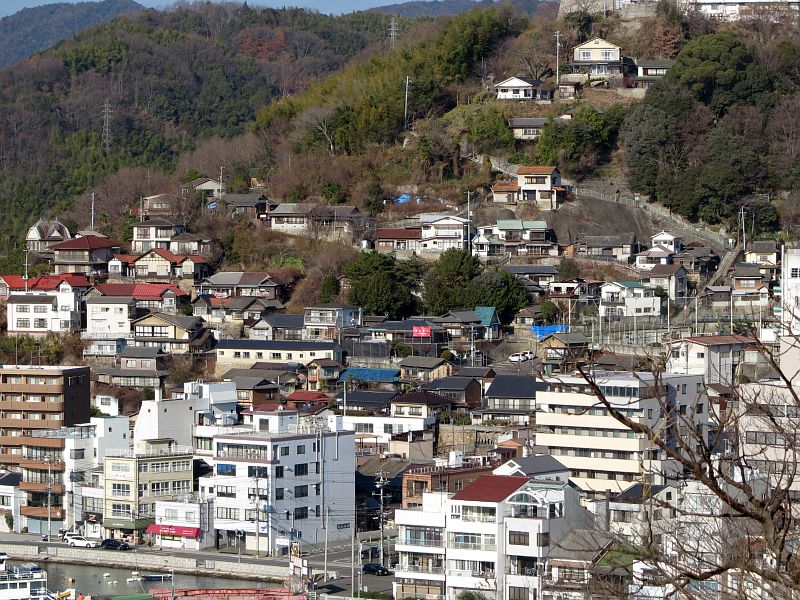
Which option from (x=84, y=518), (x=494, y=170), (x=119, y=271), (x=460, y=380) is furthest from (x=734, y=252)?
(x=84, y=518)

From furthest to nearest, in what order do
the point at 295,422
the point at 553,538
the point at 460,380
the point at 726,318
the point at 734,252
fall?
the point at 734,252 → the point at 726,318 → the point at 460,380 → the point at 295,422 → the point at 553,538

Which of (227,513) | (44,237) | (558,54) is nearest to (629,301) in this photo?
(558,54)

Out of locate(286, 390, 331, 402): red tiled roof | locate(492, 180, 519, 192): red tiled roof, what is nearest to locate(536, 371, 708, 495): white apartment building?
locate(286, 390, 331, 402): red tiled roof

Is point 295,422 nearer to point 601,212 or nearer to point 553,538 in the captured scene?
point 553,538

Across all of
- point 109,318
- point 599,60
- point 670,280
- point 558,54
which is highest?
point 558,54

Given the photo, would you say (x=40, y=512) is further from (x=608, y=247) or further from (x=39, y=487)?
(x=608, y=247)

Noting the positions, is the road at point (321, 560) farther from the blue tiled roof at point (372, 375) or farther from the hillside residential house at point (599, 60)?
the hillside residential house at point (599, 60)

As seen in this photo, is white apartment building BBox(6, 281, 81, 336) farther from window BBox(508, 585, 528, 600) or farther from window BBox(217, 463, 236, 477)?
window BBox(508, 585, 528, 600)
